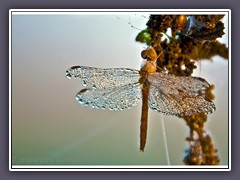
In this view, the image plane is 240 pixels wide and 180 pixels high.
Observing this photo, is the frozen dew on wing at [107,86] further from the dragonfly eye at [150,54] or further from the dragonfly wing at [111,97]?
the dragonfly eye at [150,54]

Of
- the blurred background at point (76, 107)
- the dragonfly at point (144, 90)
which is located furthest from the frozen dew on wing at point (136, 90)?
the blurred background at point (76, 107)

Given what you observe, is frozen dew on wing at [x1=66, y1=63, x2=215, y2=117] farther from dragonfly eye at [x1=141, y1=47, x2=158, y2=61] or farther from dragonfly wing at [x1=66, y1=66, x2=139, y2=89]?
dragonfly eye at [x1=141, y1=47, x2=158, y2=61]

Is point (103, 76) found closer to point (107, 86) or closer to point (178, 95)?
point (107, 86)

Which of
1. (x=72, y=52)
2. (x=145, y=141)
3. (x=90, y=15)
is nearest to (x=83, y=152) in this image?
(x=145, y=141)

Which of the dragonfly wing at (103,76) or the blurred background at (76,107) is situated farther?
the blurred background at (76,107)
